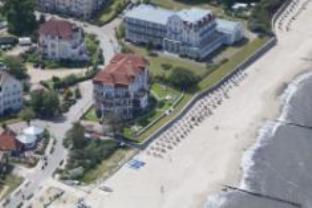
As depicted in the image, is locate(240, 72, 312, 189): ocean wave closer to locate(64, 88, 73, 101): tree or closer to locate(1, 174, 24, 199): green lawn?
locate(1, 174, 24, 199): green lawn

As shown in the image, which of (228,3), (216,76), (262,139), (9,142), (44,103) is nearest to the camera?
(9,142)

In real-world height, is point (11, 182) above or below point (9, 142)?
below

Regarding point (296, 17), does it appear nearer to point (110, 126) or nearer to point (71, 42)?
point (71, 42)

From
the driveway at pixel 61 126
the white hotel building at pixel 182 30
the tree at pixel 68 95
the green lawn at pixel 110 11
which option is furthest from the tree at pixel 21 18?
the tree at pixel 68 95

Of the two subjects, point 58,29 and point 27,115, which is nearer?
point 27,115

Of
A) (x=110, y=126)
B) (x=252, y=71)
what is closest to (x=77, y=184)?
(x=110, y=126)

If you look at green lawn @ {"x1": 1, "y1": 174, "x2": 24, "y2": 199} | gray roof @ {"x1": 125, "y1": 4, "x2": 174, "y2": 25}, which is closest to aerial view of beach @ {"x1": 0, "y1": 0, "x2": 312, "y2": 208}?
green lawn @ {"x1": 1, "y1": 174, "x2": 24, "y2": 199}

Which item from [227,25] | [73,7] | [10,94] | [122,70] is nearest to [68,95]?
[10,94]

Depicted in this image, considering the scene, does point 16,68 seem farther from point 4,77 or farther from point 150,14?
point 150,14

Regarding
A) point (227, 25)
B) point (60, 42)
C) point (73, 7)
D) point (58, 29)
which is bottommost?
point (73, 7)
